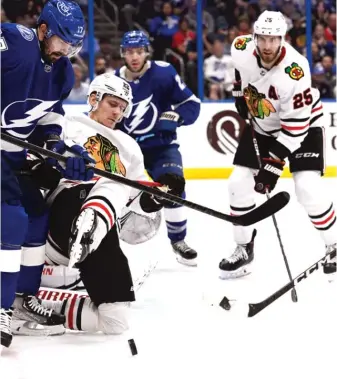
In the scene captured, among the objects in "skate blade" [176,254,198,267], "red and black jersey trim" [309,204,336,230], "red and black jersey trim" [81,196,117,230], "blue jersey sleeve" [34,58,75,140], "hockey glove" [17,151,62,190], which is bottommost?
"skate blade" [176,254,198,267]

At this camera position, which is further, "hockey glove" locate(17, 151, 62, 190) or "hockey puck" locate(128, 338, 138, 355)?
"hockey glove" locate(17, 151, 62, 190)

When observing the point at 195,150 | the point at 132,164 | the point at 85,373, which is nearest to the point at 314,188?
the point at 132,164

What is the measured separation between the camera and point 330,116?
676 cm

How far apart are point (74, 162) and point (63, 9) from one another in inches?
17.7

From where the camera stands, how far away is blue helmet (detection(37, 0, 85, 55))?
8.96ft

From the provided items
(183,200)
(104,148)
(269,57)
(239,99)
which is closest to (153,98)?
(239,99)

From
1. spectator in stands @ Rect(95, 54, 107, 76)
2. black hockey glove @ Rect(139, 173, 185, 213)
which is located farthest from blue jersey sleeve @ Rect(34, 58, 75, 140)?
spectator in stands @ Rect(95, 54, 107, 76)

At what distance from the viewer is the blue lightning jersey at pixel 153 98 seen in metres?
4.43

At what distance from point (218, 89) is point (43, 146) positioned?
172 inches

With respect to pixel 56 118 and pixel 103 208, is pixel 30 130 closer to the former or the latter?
pixel 56 118

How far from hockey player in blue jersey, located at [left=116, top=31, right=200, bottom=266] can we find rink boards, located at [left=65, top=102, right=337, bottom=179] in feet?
6.95

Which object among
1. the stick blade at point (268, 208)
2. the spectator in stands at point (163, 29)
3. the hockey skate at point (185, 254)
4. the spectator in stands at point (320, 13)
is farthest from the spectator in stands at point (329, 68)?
the stick blade at point (268, 208)

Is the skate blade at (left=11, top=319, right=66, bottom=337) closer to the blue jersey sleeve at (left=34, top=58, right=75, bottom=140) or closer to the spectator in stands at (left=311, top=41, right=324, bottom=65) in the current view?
the blue jersey sleeve at (left=34, top=58, right=75, bottom=140)

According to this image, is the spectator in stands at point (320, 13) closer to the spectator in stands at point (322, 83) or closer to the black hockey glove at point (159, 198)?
the spectator in stands at point (322, 83)
